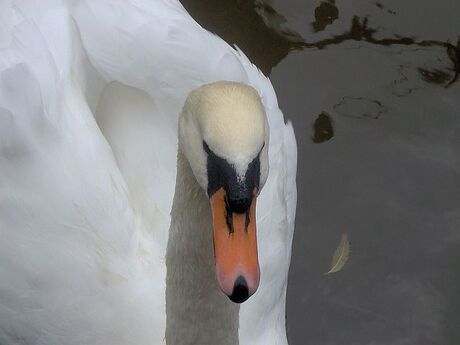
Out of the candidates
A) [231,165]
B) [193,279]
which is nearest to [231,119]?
[231,165]

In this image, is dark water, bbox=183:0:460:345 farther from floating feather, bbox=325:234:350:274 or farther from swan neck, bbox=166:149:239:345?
swan neck, bbox=166:149:239:345

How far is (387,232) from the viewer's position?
4.98 meters

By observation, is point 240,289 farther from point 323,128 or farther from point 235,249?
point 323,128

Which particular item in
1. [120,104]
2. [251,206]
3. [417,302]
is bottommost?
[417,302]

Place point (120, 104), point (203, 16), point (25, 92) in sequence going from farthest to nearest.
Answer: point (203, 16) < point (120, 104) < point (25, 92)

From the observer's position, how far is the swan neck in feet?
9.69

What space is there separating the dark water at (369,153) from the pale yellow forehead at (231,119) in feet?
6.79

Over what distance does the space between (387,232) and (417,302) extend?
1.22 ft

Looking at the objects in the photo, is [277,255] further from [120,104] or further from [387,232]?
[387,232]

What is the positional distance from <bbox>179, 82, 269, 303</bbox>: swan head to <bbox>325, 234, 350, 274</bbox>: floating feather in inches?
84.1

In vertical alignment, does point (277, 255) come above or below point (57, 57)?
below

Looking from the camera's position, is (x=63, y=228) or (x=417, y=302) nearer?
(x=63, y=228)

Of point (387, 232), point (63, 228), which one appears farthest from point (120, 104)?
point (387, 232)

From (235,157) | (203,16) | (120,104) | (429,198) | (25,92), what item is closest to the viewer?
(235,157)
